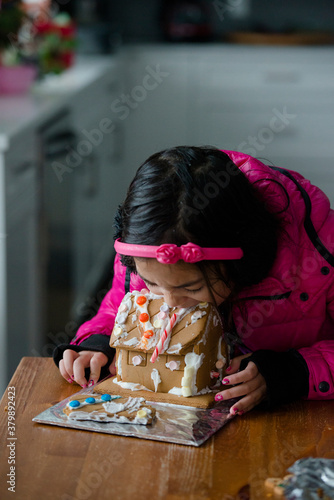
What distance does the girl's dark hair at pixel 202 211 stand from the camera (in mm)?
946

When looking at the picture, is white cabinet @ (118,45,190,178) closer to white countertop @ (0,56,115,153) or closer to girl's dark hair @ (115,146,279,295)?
white countertop @ (0,56,115,153)

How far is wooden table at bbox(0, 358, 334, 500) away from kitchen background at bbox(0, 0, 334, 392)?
5.50 ft

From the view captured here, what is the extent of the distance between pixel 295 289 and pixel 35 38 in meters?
2.01

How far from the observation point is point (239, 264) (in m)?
1.00

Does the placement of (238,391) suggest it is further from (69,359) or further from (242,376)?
(69,359)

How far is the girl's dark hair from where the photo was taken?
946mm

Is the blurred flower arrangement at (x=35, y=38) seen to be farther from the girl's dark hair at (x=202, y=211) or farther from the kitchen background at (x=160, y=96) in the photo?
the girl's dark hair at (x=202, y=211)

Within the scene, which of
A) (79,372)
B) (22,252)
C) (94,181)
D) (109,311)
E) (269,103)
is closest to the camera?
(79,372)

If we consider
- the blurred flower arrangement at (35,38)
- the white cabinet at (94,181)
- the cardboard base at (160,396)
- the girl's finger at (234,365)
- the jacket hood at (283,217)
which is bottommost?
the white cabinet at (94,181)
